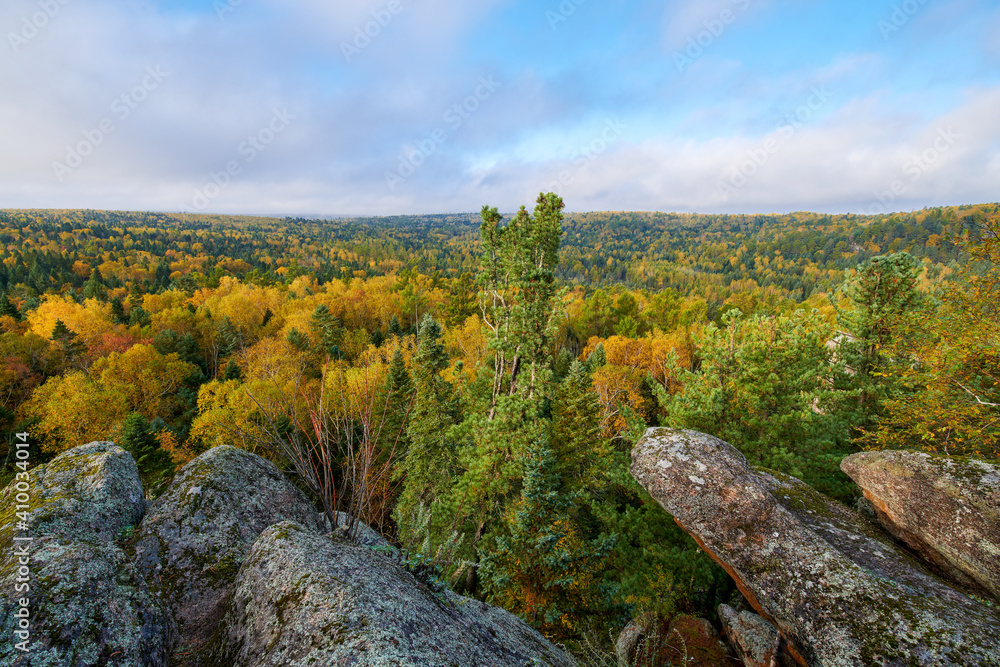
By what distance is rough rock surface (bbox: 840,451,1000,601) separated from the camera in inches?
254

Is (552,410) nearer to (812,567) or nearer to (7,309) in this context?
(812,567)

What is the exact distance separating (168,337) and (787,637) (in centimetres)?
5475

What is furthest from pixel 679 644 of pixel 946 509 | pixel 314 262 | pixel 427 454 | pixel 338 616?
pixel 314 262

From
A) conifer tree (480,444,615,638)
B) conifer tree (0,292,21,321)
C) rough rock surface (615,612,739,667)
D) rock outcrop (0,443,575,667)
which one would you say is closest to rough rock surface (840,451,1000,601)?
rough rock surface (615,612,739,667)

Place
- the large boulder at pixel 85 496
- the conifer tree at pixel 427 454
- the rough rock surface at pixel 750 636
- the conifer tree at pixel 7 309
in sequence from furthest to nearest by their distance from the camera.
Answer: the conifer tree at pixel 7 309
the conifer tree at pixel 427 454
the rough rock surface at pixel 750 636
the large boulder at pixel 85 496

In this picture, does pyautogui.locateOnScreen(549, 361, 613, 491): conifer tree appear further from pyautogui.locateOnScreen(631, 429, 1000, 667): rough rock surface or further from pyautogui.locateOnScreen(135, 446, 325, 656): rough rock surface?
pyautogui.locateOnScreen(135, 446, 325, 656): rough rock surface

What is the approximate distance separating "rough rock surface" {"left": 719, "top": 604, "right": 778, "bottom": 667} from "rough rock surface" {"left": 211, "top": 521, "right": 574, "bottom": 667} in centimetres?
649

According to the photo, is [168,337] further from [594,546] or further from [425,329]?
[594,546]

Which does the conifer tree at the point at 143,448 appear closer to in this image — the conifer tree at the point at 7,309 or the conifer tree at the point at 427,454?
the conifer tree at the point at 427,454

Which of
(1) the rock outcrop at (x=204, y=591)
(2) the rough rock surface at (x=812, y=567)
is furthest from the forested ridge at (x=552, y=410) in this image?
(2) the rough rock surface at (x=812, y=567)

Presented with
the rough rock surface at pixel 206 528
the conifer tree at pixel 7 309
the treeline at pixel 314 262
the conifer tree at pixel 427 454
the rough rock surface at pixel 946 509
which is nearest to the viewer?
the rough rock surface at pixel 206 528

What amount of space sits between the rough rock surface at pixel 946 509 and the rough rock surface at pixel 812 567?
47 centimetres

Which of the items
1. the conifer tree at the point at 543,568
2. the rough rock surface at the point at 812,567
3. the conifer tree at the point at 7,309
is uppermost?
the rough rock surface at the point at 812,567

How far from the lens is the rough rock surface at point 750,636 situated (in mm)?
8188
